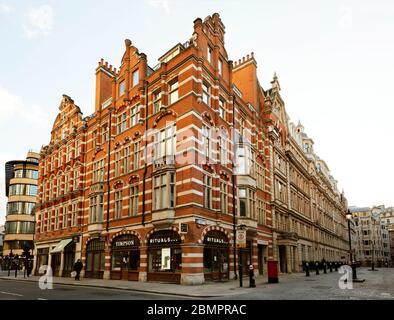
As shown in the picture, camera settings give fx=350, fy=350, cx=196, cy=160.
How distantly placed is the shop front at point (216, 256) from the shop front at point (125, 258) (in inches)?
227

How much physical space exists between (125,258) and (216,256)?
7.64m

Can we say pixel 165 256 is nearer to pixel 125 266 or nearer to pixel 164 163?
pixel 125 266

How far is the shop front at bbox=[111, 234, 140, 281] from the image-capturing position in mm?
26422

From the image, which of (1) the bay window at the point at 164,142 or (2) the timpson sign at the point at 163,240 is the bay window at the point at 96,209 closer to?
(2) the timpson sign at the point at 163,240

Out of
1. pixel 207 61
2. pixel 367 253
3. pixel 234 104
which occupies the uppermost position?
pixel 207 61

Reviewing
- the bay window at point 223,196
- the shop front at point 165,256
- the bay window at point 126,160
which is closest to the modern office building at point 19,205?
the bay window at point 126,160

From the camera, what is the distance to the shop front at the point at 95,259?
99.1 ft

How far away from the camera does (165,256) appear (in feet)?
77.8

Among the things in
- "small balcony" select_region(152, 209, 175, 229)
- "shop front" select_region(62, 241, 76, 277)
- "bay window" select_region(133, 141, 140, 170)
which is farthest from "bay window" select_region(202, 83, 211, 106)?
"shop front" select_region(62, 241, 76, 277)

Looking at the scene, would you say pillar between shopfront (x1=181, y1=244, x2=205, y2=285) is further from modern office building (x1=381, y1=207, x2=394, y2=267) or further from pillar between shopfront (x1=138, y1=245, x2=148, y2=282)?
modern office building (x1=381, y1=207, x2=394, y2=267)

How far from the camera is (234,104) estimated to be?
98.1 feet
